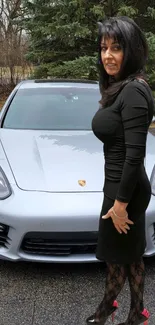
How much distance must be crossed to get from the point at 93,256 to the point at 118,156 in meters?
1.13

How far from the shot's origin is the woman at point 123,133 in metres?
1.58

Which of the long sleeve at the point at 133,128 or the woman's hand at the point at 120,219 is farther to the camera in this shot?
the woman's hand at the point at 120,219

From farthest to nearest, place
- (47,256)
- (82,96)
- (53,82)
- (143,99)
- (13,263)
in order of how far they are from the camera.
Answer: (53,82) < (82,96) < (13,263) < (47,256) < (143,99)

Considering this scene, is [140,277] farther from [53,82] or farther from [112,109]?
[53,82]

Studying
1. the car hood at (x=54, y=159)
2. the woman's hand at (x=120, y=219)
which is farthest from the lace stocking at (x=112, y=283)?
the car hood at (x=54, y=159)

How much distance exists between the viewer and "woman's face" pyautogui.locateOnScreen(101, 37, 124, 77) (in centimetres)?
166

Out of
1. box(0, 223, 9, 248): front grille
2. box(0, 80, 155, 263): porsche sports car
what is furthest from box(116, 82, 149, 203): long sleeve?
box(0, 223, 9, 248): front grille

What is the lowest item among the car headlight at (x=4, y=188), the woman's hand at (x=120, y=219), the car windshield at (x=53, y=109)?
the car windshield at (x=53, y=109)

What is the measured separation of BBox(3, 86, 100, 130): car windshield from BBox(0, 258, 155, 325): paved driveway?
60.5 inches

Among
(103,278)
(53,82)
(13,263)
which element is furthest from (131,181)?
(53,82)

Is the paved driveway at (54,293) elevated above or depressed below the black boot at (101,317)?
below

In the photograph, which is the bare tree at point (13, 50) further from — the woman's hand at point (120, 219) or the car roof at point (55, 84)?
the woman's hand at point (120, 219)

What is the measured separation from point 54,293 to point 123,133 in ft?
4.43

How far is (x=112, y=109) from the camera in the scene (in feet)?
5.38
